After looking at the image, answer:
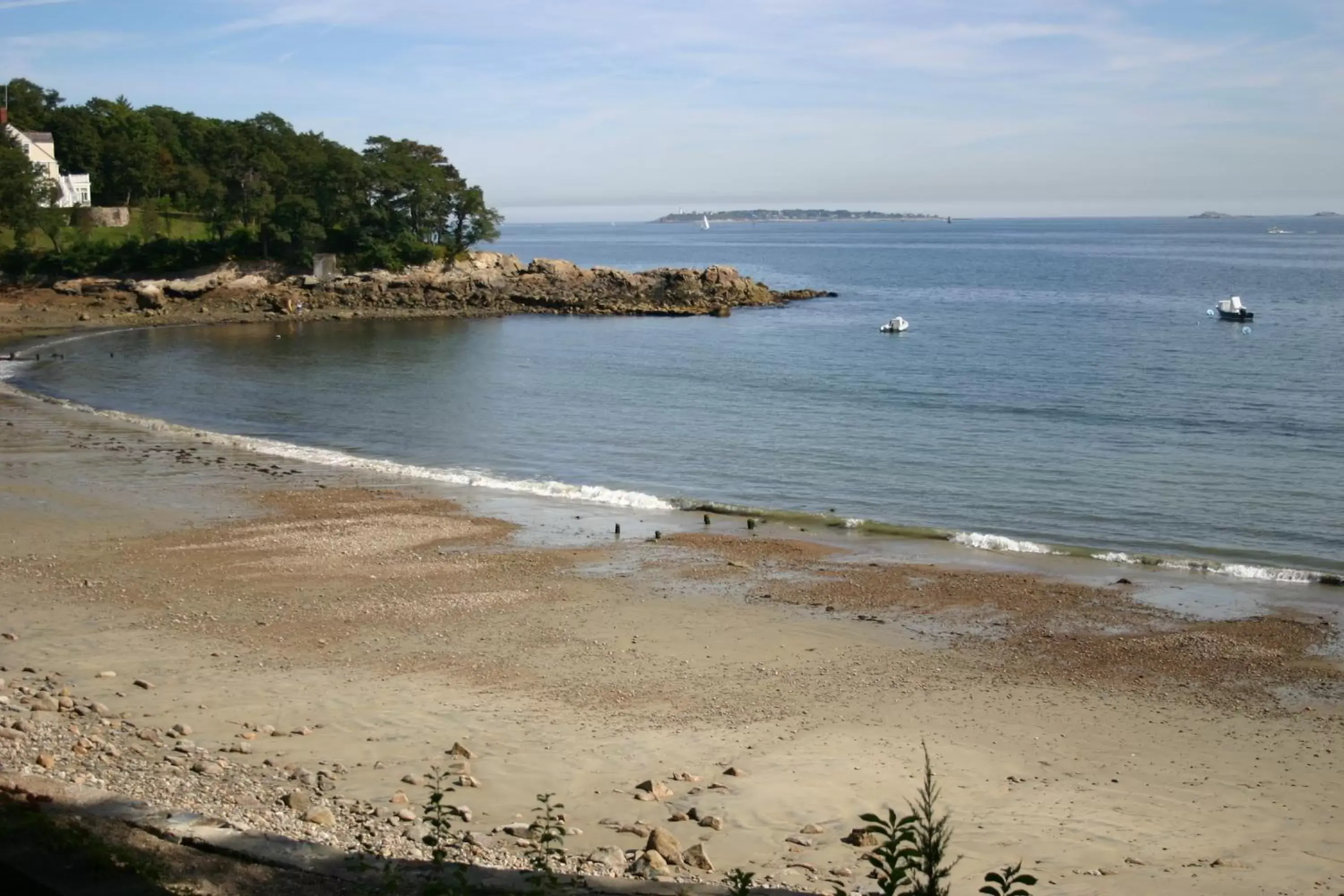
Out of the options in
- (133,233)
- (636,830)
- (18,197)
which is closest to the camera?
(636,830)

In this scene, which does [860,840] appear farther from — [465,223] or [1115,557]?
[465,223]

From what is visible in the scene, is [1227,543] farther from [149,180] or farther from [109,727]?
[149,180]

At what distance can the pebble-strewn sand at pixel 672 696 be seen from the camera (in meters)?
11.7

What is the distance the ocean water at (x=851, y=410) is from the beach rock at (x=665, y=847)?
1644cm

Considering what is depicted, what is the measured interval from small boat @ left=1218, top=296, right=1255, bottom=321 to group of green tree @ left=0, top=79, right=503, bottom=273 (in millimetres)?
52189

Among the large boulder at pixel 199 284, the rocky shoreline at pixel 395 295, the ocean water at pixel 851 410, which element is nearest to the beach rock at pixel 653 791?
the ocean water at pixel 851 410

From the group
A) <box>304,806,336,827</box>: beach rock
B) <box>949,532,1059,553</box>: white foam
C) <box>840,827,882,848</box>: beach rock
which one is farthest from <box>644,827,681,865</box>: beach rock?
<box>949,532,1059,553</box>: white foam

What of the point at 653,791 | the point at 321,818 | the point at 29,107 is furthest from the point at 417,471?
the point at 29,107

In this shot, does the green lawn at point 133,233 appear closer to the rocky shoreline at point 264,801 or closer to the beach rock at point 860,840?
the rocky shoreline at point 264,801

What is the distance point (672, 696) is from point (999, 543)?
12157 mm

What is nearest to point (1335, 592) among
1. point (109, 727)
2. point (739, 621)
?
point (739, 621)

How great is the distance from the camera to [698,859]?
10.7 metres

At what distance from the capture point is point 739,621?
19.9 meters

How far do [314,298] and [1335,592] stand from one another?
234ft
